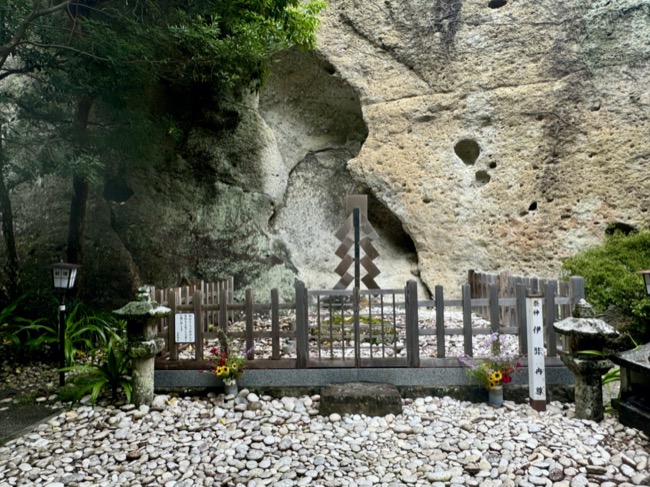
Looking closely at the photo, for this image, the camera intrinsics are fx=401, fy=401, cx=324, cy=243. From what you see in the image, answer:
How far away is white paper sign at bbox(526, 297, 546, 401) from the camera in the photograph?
151 inches

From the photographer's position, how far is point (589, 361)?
3.59m

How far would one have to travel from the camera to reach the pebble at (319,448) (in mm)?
2914

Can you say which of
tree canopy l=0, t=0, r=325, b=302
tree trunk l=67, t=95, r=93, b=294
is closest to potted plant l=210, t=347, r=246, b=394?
tree canopy l=0, t=0, r=325, b=302

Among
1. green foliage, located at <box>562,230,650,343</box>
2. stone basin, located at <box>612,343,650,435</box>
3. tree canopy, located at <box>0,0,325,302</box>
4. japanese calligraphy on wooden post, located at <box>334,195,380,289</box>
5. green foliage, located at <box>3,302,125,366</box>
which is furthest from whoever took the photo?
japanese calligraphy on wooden post, located at <box>334,195,380,289</box>

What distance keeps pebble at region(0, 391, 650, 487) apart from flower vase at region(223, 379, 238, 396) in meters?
0.13

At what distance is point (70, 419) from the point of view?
389 centimetres

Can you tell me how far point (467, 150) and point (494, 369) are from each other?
6.58 metres

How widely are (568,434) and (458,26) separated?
8.76m

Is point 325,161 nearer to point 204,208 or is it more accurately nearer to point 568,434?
point 204,208

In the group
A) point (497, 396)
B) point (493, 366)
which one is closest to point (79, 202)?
point (493, 366)

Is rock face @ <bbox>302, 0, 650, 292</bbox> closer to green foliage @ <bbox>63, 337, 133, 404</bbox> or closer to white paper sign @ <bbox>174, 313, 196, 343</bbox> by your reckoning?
white paper sign @ <bbox>174, 313, 196, 343</bbox>

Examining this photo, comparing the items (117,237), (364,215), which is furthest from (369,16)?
(117,237)

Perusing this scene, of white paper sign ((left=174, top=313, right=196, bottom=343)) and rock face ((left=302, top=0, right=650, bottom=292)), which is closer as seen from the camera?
white paper sign ((left=174, top=313, right=196, bottom=343))

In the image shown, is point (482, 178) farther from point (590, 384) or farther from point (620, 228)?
point (590, 384)
